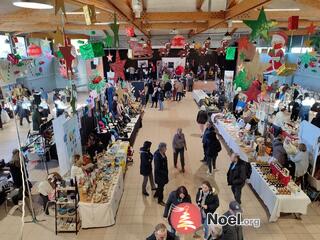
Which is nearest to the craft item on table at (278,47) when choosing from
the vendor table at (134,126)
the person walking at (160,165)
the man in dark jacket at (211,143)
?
the man in dark jacket at (211,143)

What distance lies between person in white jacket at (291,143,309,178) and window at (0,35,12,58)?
14.1 meters

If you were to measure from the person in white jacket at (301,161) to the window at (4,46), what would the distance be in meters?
14.1

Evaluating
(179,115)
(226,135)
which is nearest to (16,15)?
(226,135)

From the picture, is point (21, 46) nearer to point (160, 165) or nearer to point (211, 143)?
point (211, 143)

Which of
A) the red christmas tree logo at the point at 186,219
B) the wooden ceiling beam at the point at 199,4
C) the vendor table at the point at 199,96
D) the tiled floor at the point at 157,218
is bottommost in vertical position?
the tiled floor at the point at 157,218

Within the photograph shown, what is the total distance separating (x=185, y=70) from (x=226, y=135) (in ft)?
→ 44.8

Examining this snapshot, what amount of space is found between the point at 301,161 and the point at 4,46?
14708mm

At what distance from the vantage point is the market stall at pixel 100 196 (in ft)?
15.5

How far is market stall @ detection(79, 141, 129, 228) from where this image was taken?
473 centimetres

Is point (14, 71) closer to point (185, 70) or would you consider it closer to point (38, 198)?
point (38, 198)

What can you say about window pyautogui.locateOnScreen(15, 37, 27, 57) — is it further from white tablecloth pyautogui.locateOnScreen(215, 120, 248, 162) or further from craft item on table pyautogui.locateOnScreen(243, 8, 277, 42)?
craft item on table pyautogui.locateOnScreen(243, 8, 277, 42)

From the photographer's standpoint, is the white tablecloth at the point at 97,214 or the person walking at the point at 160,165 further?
the person walking at the point at 160,165

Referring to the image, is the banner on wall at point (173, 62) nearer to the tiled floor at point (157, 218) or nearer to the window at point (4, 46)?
the window at point (4, 46)

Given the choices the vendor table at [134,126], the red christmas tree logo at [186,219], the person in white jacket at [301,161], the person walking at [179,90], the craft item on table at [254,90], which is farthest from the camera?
the person walking at [179,90]
